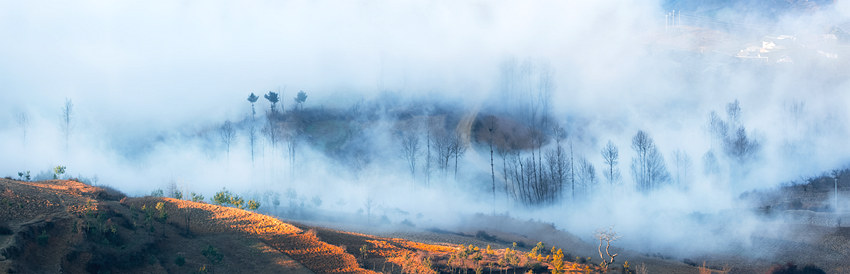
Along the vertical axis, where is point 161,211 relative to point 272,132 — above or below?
below

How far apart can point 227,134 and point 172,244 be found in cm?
6880

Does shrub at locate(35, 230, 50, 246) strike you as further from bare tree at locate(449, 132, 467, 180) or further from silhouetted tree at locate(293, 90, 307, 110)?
silhouetted tree at locate(293, 90, 307, 110)

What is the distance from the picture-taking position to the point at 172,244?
37.7 m

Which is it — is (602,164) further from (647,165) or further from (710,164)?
(710,164)

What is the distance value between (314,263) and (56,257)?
1366 cm

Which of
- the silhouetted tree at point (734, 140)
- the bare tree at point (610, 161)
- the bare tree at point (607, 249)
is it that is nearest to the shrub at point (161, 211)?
the bare tree at point (607, 249)

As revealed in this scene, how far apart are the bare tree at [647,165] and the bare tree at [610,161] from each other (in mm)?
2424

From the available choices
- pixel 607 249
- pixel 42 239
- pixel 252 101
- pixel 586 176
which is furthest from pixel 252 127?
pixel 42 239

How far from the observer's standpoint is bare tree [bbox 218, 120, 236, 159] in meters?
103

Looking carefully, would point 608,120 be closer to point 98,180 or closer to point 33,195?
point 98,180

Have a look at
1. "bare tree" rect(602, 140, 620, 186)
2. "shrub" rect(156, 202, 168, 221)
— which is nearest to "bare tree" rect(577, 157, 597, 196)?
"bare tree" rect(602, 140, 620, 186)

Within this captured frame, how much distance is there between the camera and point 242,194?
87.8 meters

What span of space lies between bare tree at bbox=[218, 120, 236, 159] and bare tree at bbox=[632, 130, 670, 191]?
62.0 metres

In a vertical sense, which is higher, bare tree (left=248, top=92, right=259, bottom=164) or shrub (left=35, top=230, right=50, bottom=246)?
bare tree (left=248, top=92, right=259, bottom=164)
